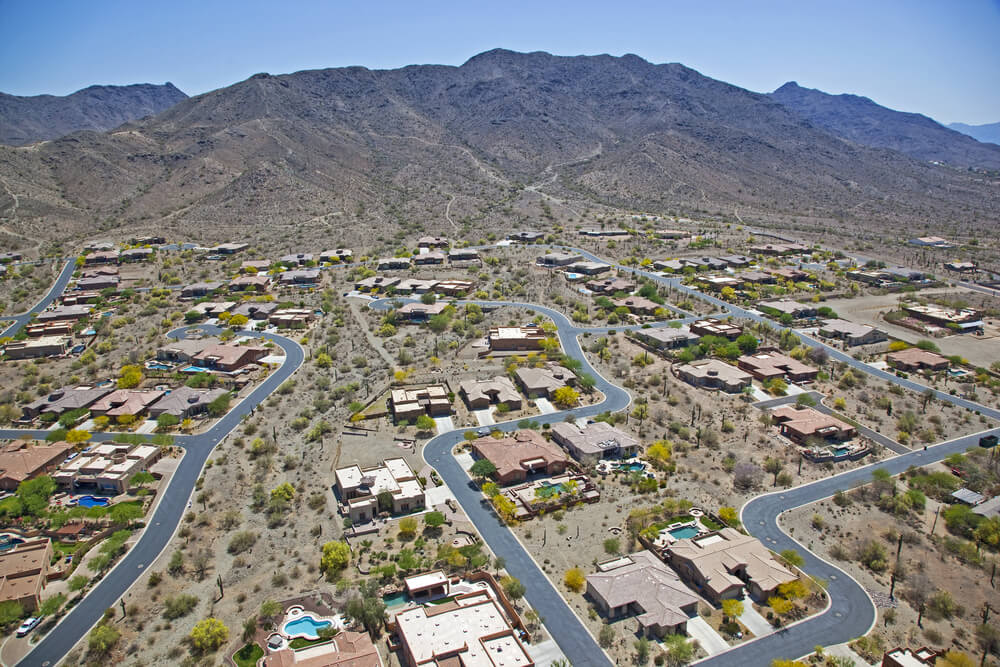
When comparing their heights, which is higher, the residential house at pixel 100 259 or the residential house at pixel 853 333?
the residential house at pixel 100 259

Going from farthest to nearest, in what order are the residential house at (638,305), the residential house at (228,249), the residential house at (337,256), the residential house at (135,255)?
the residential house at (228,249) → the residential house at (337,256) → the residential house at (135,255) → the residential house at (638,305)

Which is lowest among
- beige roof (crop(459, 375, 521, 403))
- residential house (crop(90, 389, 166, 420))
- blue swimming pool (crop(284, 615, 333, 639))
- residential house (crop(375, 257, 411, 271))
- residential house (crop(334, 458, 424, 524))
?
blue swimming pool (crop(284, 615, 333, 639))

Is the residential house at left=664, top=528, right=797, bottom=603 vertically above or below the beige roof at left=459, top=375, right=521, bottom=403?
below

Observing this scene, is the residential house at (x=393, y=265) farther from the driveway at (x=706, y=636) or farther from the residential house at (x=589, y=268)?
the driveway at (x=706, y=636)

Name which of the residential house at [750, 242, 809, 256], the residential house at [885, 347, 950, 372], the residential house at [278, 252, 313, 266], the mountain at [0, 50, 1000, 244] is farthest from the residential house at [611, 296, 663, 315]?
the mountain at [0, 50, 1000, 244]

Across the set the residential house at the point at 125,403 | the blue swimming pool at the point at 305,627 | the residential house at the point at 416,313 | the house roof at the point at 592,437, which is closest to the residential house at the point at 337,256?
the residential house at the point at 416,313

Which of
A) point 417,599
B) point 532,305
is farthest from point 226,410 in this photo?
point 532,305

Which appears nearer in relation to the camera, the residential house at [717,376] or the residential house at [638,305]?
the residential house at [717,376]

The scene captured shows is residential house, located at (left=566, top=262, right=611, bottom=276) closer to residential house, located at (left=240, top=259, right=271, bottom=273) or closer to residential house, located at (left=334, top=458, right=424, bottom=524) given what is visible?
residential house, located at (left=240, top=259, right=271, bottom=273)

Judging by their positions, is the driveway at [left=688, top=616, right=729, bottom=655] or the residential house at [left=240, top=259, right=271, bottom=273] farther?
the residential house at [left=240, top=259, right=271, bottom=273]
